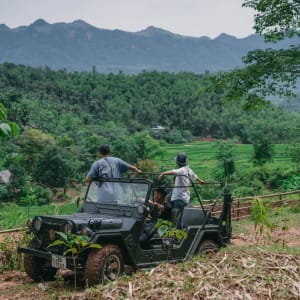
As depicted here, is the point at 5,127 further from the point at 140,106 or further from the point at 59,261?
the point at 140,106

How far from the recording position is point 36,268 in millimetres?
7477

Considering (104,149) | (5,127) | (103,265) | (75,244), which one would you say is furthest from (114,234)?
(5,127)

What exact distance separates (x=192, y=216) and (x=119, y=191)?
3.75 ft

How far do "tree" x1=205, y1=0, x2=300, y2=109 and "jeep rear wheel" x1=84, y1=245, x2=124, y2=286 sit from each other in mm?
10481

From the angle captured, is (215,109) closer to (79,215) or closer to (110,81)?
(110,81)

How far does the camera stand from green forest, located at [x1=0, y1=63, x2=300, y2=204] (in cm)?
4725

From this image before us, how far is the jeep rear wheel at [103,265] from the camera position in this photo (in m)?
6.64

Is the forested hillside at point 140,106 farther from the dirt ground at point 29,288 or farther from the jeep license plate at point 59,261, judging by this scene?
the jeep license plate at point 59,261

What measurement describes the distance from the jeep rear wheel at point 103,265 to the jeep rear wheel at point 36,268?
1.06m

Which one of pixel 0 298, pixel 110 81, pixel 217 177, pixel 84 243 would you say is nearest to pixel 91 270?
pixel 84 243

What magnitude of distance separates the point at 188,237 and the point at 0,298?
8.51 feet

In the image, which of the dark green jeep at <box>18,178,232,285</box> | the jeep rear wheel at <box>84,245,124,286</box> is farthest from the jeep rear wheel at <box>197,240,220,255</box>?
the jeep rear wheel at <box>84,245,124,286</box>

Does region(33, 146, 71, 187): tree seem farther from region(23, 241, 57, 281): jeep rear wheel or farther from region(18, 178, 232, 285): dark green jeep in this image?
Result: region(23, 241, 57, 281): jeep rear wheel

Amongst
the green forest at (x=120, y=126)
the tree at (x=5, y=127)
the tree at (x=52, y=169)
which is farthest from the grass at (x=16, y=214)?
the green forest at (x=120, y=126)
